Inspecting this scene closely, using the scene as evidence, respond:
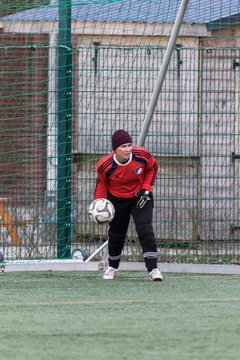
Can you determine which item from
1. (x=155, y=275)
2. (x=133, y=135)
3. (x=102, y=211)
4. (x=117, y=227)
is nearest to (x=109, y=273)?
(x=117, y=227)

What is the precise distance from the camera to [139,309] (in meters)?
7.96

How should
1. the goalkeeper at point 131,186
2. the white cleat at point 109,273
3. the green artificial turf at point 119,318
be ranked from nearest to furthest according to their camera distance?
the green artificial turf at point 119,318 → the goalkeeper at point 131,186 → the white cleat at point 109,273

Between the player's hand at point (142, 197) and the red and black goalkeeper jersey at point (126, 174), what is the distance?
0.04 metres

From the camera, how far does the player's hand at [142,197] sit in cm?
1044

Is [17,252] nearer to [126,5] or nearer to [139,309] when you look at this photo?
[126,5]

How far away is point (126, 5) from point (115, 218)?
3942mm

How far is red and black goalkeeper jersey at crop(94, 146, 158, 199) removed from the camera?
10.5m

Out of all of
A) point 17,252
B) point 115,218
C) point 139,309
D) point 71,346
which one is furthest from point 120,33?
point 71,346

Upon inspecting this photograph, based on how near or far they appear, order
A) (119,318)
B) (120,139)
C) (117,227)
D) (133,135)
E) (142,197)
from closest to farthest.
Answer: (119,318) < (120,139) < (142,197) < (117,227) < (133,135)

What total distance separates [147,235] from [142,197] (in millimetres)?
361

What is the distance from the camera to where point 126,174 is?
10.5m

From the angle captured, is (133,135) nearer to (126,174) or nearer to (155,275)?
(126,174)

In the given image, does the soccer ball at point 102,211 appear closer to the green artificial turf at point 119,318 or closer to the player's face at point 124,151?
the player's face at point 124,151

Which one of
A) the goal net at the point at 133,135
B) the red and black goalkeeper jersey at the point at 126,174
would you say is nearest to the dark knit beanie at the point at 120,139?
the red and black goalkeeper jersey at the point at 126,174
